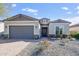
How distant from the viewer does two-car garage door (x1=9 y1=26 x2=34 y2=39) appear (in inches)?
202

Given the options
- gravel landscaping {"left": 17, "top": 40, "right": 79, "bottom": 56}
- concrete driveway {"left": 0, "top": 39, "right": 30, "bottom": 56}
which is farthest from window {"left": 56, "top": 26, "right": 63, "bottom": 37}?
concrete driveway {"left": 0, "top": 39, "right": 30, "bottom": 56}

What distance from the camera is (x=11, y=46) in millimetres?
4996

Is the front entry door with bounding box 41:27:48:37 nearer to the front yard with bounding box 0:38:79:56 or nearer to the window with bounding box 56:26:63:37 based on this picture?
the front yard with bounding box 0:38:79:56

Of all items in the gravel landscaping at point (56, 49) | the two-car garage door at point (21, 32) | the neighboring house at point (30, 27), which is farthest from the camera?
the two-car garage door at point (21, 32)

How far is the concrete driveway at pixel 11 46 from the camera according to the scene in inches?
194

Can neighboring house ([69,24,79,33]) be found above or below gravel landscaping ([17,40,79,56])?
above

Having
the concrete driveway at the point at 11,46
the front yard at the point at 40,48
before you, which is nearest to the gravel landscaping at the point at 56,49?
the front yard at the point at 40,48

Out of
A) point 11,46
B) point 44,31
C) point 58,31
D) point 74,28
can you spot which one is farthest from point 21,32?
point 74,28

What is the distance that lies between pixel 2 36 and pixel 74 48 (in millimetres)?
1758

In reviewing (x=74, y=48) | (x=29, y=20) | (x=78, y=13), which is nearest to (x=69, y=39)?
(x=74, y=48)

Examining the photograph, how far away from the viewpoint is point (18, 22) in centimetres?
509

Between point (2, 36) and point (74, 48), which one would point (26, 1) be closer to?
point (2, 36)

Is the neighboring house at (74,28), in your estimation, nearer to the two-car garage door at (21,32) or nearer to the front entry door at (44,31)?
the front entry door at (44,31)

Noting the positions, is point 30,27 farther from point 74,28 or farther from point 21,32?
point 74,28
